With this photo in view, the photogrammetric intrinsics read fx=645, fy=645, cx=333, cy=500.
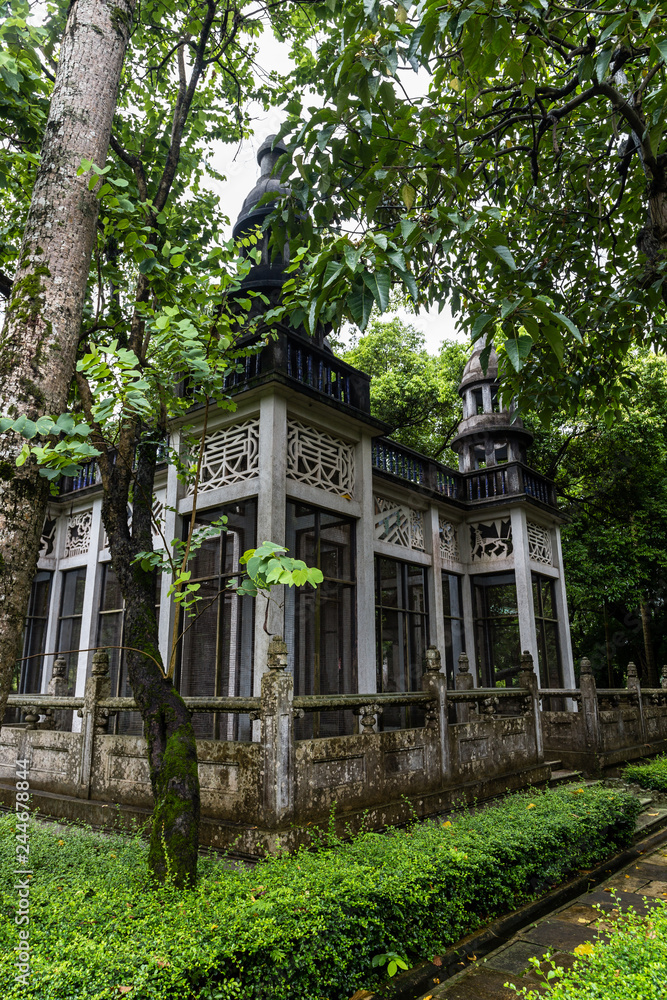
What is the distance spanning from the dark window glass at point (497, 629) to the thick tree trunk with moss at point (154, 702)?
34.2 feet

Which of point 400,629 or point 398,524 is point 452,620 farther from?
point 398,524

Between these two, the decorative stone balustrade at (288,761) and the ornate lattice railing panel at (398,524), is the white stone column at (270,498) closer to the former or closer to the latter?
the decorative stone balustrade at (288,761)

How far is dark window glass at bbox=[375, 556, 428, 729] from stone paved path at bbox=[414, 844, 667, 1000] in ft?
17.5

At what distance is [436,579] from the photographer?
1368 cm

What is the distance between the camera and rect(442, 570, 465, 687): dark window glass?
14.1 meters

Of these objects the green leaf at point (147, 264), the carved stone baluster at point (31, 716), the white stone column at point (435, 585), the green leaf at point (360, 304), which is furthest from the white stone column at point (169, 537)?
the green leaf at point (360, 304)

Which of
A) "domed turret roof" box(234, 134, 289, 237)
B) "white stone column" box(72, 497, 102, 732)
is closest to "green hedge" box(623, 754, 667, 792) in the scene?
"white stone column" box(72, 497, 102, 732)

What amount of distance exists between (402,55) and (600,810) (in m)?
7.44

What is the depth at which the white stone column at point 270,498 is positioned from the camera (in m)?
8.14

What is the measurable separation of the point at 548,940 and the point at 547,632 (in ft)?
36.1

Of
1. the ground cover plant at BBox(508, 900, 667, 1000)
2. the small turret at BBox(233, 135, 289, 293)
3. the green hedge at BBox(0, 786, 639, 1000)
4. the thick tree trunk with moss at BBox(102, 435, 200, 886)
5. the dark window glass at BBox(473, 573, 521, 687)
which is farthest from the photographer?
the dark window glass at BBox(473, 573, 521, 687)

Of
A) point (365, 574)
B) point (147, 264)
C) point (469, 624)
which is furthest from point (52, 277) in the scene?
point (469, 624)

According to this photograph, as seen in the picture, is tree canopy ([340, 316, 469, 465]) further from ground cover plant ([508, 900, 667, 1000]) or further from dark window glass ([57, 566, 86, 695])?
ground cover plant ([508, 900, 667, 1000])

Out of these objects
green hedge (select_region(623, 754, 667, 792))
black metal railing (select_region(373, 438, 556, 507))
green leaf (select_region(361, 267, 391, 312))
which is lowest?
green hedge (select_region(623, 754, 667, 792))
